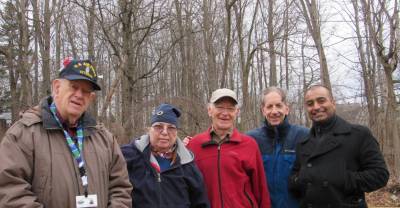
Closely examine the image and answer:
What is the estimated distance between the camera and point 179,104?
11.1 metres

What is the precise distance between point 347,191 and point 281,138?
0.81m

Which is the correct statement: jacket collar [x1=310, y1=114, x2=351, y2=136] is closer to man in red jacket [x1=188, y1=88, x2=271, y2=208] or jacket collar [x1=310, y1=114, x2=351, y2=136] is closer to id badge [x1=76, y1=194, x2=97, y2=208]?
man in red jacket [x1=188, y1=88, x2=271, y2=208]

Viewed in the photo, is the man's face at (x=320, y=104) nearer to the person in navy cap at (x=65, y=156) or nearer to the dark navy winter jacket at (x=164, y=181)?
the dark navy winter jacket at (x=164, y=181)

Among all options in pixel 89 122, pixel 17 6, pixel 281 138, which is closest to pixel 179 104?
pixel 281 138

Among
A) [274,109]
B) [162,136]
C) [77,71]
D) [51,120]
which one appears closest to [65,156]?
[51,120]

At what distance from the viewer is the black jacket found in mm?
3303

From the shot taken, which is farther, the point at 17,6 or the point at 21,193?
the point at 17,6

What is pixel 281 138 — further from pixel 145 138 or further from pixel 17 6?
pixel 17 6

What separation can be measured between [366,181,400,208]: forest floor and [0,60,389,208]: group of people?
22.2 ft

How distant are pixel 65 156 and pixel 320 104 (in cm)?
224

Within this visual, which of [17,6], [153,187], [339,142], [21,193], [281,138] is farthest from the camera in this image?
[17,6]

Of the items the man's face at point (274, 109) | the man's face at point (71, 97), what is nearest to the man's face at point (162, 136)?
the man's face at point (71, 97)

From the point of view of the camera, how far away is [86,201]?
2643 mm

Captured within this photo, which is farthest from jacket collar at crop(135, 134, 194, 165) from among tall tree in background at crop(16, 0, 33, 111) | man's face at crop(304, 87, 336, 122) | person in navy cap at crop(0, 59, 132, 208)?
tall tree in background at crop(16, 0, 33, 111)
